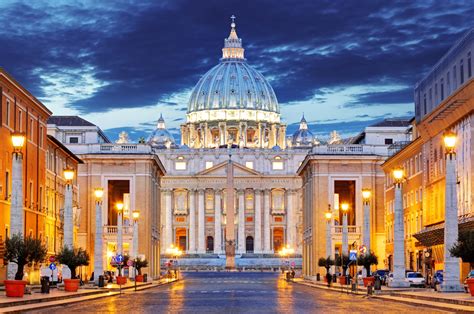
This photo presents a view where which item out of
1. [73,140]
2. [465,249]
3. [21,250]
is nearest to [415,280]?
[465,249]

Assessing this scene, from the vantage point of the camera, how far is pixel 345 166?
131 meters

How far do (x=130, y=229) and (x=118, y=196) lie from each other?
45.4 ft

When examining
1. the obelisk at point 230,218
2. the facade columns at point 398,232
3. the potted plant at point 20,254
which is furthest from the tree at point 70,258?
the obelisk at point 230,218

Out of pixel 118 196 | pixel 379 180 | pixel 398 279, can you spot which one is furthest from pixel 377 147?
pixel 398 279

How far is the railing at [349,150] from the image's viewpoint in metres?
131

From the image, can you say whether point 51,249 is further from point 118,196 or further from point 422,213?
point 118,196

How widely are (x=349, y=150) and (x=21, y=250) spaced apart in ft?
278

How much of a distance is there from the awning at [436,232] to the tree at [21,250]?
95.3 ft

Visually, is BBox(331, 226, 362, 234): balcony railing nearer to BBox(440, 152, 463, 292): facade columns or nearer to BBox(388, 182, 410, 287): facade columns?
BBox(388, 182, 410, 287): facade columns

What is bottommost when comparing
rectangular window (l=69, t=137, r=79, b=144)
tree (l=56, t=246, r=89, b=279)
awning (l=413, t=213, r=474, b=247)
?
tree (l=56, t=246, r=89, b=279)

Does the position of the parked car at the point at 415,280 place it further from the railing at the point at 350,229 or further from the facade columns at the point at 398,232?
the railing at the point at 350,229

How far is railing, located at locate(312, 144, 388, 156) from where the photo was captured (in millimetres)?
131375

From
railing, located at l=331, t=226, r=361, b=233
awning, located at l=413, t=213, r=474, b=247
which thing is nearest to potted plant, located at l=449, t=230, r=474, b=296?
awning, located at l=413, t=213, r=474, b=247

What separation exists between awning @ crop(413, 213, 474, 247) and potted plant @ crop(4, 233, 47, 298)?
2911 cm
